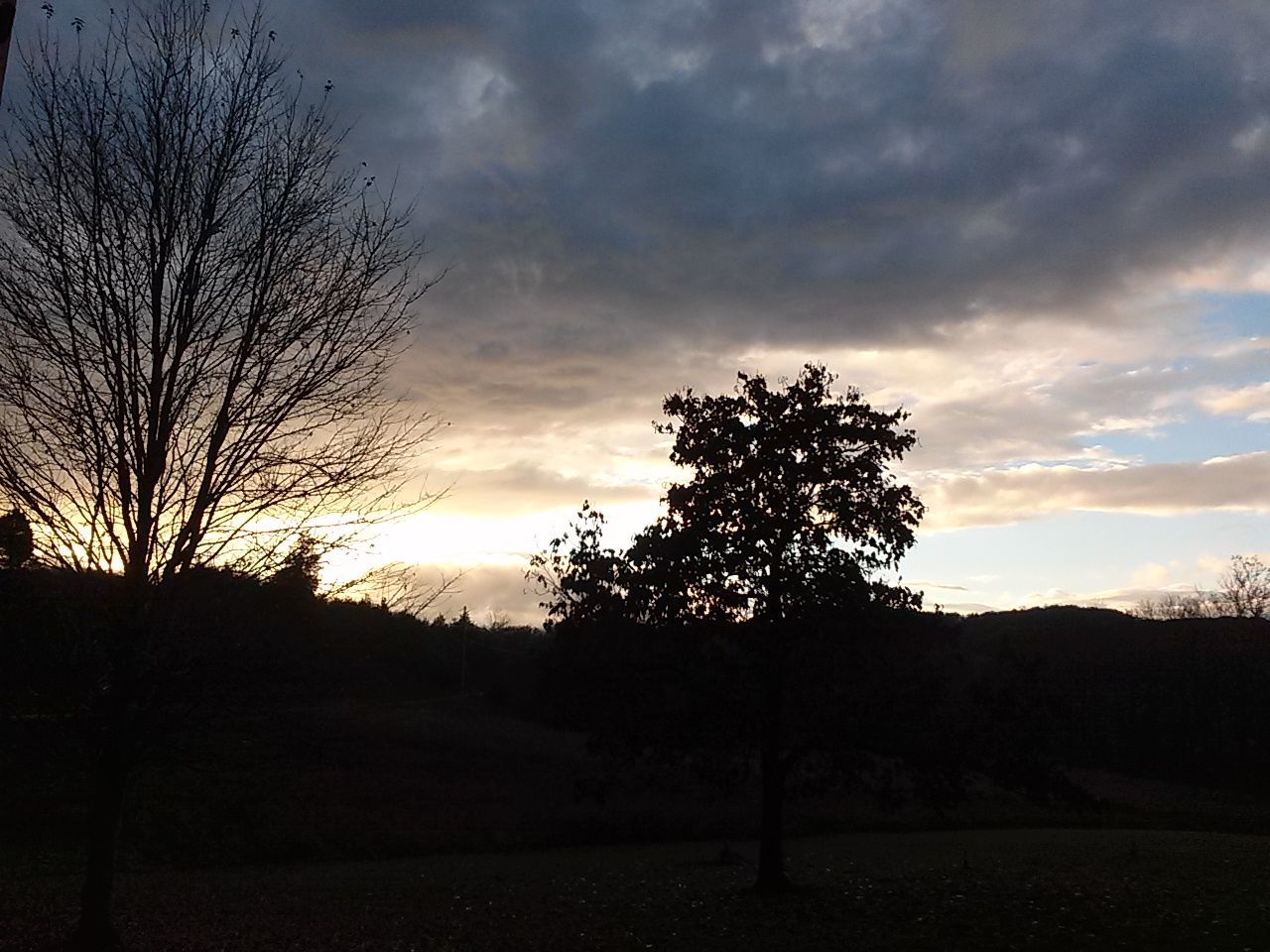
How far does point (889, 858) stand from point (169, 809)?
21932mm

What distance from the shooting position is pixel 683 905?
55.8ft

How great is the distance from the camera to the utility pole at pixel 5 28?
9.60 feet

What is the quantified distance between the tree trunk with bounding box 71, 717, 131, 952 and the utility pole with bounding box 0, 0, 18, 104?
8.75 metres

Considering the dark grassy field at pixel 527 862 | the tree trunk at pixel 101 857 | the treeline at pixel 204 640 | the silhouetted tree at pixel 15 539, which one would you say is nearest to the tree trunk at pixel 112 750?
the tree trunk at pixel 101 857

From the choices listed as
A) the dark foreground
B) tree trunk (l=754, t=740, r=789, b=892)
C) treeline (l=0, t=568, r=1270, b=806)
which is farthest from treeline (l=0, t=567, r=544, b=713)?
tree trunk (l=754, t=740, r=789, b=892)

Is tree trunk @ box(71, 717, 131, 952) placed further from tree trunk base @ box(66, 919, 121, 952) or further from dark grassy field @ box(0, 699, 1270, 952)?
dark grassy field @ box(0, 699, 1270, 952)

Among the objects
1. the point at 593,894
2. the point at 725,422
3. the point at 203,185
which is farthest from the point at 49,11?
the point at 593,894

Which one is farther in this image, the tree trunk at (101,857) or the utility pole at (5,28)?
the tree trunk at (101,857)

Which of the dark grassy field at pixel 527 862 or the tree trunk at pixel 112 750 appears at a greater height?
the tree trunk at pixel 112 750

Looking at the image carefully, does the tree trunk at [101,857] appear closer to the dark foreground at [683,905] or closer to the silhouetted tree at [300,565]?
the dark foreground at [683,905]

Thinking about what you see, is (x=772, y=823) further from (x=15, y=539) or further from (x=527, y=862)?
(x=15, y=539)

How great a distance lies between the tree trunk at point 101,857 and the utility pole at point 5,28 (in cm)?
875

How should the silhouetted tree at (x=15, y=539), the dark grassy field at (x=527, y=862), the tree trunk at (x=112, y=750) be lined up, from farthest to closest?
the dark grassy field at (x=527, y=862)
the tree trunk at (x=112, y=750)
the silhouetted tree at (x=15, y=539)

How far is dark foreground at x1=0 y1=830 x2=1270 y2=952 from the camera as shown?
44.2 feet
